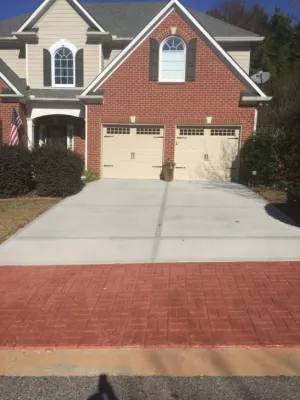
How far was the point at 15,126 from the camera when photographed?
15859mm

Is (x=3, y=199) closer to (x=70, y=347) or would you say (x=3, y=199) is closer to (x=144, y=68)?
(x=144, y=68)

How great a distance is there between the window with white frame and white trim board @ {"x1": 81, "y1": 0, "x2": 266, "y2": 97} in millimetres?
2948

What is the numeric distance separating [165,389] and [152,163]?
1292 centimetres

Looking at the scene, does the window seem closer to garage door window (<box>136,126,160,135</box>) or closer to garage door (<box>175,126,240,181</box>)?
garage door (<box>175,126,240,181</box>)

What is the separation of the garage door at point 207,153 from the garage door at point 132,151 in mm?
850

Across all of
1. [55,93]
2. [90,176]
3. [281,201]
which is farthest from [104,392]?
[55,93]

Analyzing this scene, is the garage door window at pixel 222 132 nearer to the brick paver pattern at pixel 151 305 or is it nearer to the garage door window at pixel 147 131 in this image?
the garage door window at pixel 147 131

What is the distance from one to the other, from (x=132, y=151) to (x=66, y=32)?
660cm

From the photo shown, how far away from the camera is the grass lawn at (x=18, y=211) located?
8.15m

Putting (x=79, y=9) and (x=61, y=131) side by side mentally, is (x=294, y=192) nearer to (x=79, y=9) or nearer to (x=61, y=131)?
(x=61, y=131)

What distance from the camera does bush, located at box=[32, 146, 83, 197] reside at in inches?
465

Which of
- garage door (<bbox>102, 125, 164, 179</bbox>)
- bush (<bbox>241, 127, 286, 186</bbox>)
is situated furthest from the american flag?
bush (<bbox>241, 127, 286, 186</bbox>)

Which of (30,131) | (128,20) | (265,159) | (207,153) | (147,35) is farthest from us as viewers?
(128,20)

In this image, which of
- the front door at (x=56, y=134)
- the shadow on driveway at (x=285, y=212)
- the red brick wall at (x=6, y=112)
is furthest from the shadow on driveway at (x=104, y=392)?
the front door at (x=56, y=134)
